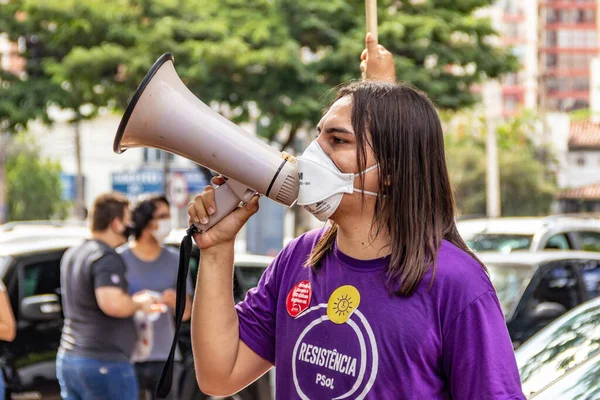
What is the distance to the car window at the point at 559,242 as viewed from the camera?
1058 cm

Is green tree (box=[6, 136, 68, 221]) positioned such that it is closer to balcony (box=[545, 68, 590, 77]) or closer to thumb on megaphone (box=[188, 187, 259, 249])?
thumb on megaphone (box=[188, 187, 259, 249])

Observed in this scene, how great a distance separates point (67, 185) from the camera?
1973 inches

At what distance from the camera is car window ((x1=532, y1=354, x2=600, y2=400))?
2924 mm

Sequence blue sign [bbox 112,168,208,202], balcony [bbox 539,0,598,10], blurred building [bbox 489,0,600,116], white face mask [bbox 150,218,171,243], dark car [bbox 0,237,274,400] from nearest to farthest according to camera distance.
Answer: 1. white face mask [bbox 150,218,171,243]
2. dark car [bbox 0,237,274,400]
3. blue sign [bbox 112,168,208,202]
4. blurred building [bbox 489,0,600,116]
5. balcony [bbox 539,0,598,10]

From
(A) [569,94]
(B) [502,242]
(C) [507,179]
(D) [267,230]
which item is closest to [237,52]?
(D) [267,230]

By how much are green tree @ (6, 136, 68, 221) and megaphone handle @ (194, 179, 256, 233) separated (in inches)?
1812

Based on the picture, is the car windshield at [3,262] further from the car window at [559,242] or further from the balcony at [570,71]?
the balcony at [570,71]

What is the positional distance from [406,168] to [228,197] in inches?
16.1

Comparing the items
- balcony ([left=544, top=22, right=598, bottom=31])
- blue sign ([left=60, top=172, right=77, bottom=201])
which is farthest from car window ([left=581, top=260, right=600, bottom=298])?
balcony ([left=544, top=22, right=598, bottom=31])

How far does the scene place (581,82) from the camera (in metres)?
99.5

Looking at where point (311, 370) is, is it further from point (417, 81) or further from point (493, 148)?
point (493, 148)

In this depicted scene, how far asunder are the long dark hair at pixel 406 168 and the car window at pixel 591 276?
17.3ft

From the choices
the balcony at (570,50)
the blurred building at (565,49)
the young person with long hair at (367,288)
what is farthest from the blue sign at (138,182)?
the balcony at (570,50)

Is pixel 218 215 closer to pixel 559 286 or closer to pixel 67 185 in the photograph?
pixel 559 286
